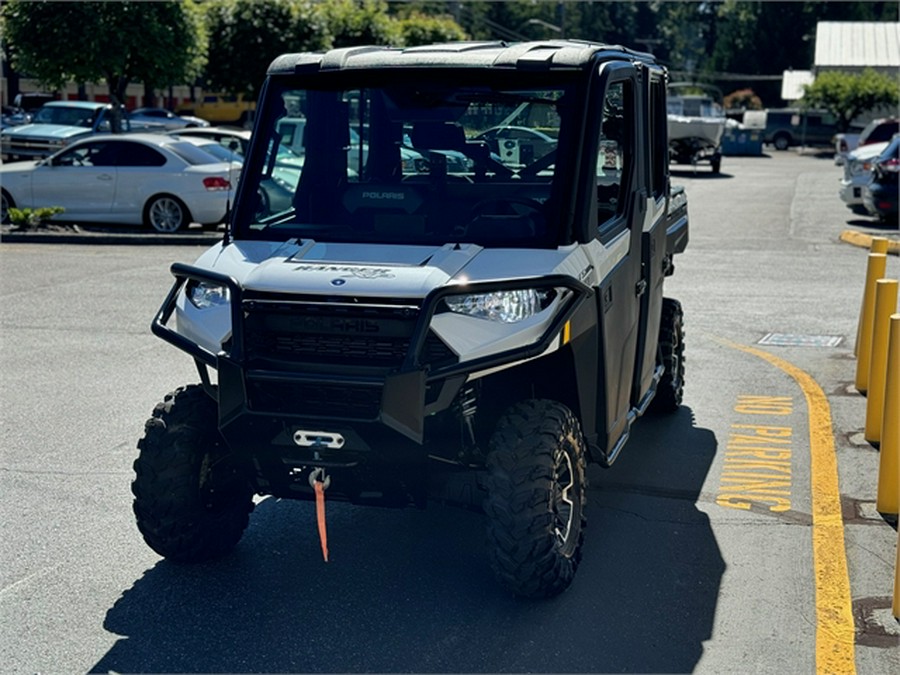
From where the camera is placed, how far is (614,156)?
6.66m

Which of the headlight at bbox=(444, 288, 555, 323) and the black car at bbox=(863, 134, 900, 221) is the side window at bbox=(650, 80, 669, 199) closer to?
the headlight at bbox=(444, 288, 555, 323)

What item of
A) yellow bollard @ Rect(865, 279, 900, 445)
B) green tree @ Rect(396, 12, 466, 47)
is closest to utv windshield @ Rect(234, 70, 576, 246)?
yellow bollard @ Rect(865, 279, 900, 445)

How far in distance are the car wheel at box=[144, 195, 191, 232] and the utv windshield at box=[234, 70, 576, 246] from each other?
13365 millimetres

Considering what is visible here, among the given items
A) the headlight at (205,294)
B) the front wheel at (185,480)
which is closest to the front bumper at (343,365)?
the headlight at (205,294)

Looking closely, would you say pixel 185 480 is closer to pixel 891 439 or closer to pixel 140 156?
pixel 891 439

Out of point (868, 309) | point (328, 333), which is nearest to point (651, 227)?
point (328, 333)

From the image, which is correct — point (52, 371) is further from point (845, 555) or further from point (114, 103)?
point (114, 103)

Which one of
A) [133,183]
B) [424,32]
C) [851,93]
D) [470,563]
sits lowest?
[470,563]

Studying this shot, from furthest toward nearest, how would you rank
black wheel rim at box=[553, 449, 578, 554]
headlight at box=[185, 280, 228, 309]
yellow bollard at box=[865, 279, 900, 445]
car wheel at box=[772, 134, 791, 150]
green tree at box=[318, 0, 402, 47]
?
1. car wheel at box=[772, 134, 791, 150]
2. green tree at box=[318, 0, 402, 47]
3. yellow bollard at box=[865, 279, 900, 445]
4. headlight at box=[185, 280, 228, 309]
5. black wheel rim at box=[553, 449, 578, 554]

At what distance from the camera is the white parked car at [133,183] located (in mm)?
19625

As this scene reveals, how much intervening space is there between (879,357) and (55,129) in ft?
94.1

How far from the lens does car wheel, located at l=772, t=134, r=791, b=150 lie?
2456 inches

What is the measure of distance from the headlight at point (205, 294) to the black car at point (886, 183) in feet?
59.9

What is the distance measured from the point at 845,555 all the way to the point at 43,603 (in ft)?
12.0
